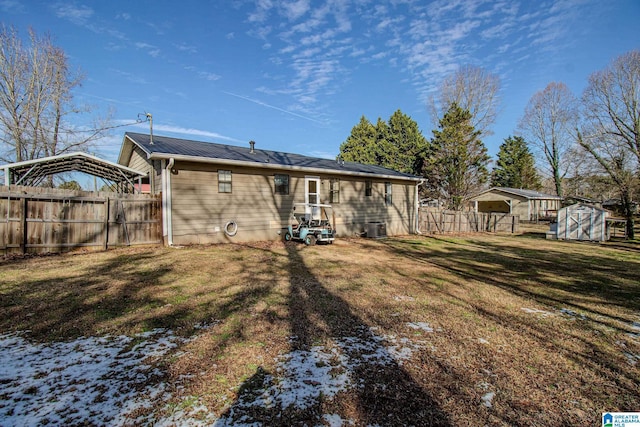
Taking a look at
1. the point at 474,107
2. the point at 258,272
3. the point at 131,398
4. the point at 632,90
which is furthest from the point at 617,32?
the point at 131,398

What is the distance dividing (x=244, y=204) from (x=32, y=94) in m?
14.6

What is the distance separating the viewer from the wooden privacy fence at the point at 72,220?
24.9 ft

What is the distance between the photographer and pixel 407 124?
34.2 metres

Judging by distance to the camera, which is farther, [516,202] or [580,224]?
[516,202]

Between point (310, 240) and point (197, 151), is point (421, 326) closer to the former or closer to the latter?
point (310, 240)

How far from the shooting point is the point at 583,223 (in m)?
15.3

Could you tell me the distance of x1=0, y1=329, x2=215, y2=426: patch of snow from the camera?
6.84ft

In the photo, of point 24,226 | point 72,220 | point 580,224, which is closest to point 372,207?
point 580,224

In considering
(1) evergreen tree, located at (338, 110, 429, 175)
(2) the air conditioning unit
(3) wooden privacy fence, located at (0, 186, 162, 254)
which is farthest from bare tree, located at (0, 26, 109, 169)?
(1) evergreen tree, located at (338, 110, 429, 175)

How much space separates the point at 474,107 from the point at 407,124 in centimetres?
879

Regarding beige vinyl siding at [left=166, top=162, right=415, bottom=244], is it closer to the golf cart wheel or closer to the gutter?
the gutter

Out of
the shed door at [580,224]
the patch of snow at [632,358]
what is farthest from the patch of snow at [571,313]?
the shed door at [580,224]

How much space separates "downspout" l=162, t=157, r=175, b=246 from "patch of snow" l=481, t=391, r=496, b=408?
9245 millimetres

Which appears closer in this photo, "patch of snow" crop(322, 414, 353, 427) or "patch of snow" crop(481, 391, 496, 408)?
"patch of snow" crop(322, 414, 353, 427)
